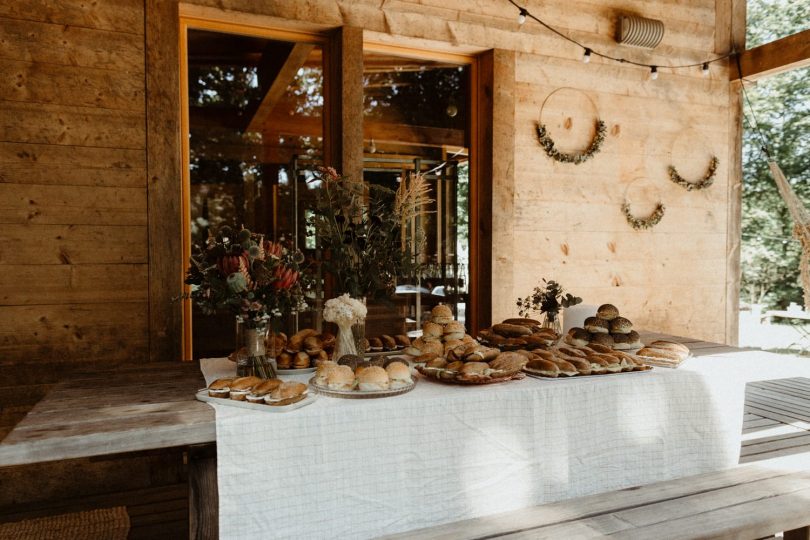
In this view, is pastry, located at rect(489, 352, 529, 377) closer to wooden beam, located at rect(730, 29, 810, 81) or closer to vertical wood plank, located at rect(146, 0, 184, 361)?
vertical wood plank, located at rect(146, 0, 184, 361)

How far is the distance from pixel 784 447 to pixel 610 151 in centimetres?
212

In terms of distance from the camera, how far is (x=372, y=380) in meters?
1.68

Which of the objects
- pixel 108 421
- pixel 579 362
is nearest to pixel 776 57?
pixel 579 362

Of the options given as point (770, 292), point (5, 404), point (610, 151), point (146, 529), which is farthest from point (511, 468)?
point (770, 292)

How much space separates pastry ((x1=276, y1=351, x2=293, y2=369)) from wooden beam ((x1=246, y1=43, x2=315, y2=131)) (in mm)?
2130

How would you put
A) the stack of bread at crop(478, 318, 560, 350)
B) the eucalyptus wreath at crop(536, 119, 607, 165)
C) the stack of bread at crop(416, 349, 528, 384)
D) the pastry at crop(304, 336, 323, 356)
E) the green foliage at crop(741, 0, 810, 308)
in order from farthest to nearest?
the green foliage at crop(741, 0, 810, 308) < the eucalyptus wreath at crop(536, 119, 607, 165) < the stack of bread at crop(478, 318, 560, 350) < the pastry at crop(304, 336, 323, 356) < the stack of bread at crop(416, 349, 528, 384)

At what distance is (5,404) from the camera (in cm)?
Answer: 272

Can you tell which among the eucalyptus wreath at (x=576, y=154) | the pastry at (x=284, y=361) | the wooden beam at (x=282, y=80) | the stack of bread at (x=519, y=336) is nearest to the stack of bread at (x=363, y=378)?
the pastry at (x=284, y=361)

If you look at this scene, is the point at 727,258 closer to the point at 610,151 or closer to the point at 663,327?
the point at 663,327

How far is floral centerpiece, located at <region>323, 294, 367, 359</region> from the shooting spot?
194cm

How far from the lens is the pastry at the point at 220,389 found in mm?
1632

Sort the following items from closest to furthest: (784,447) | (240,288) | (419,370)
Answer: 1. (240,288)
2. (419,370)
3. (784,447)

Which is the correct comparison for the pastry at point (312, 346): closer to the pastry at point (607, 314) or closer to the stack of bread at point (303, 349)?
the stack of bread at point (303, 349)

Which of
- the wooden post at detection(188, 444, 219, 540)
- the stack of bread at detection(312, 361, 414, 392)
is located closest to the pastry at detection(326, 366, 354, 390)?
the stack of bread at detection(312, 361, 414, 392)
